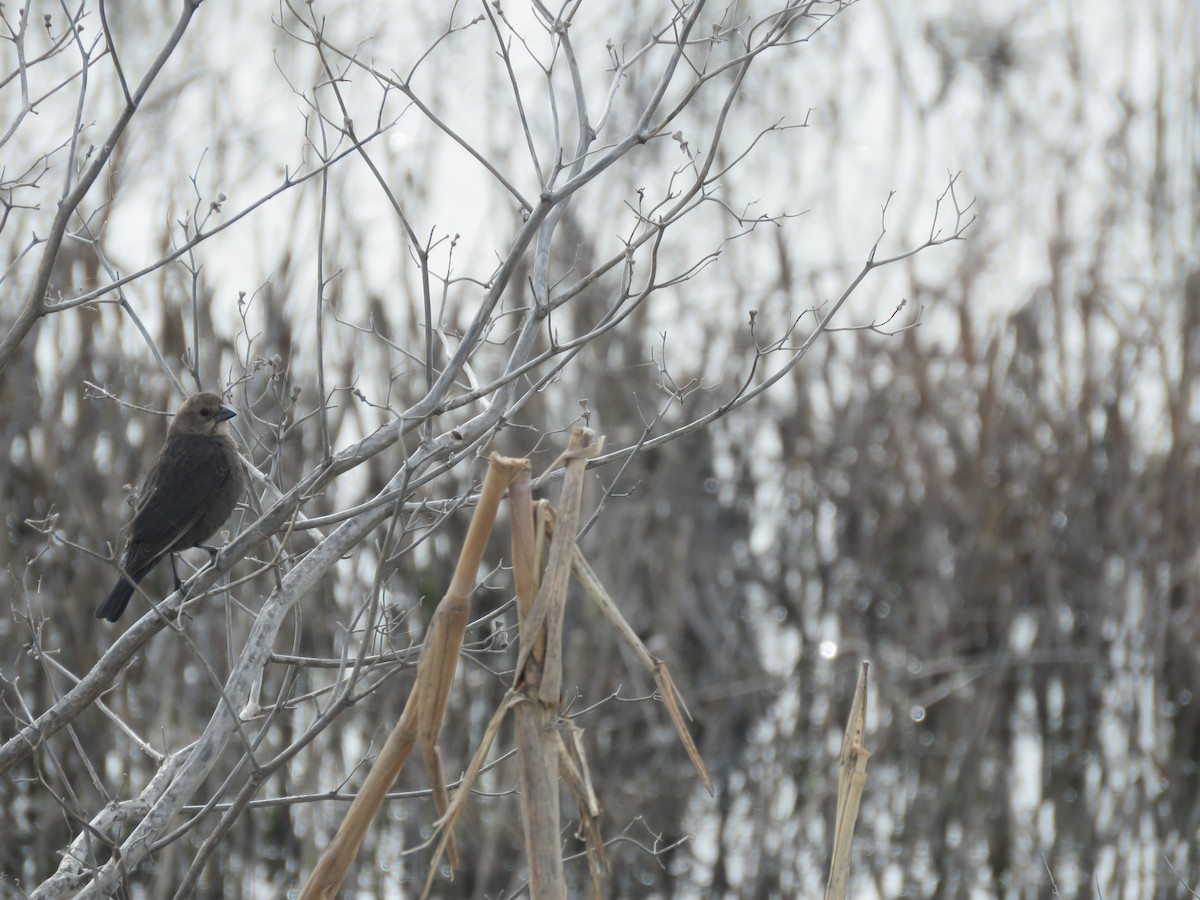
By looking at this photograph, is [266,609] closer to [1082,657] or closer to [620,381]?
[620,381]

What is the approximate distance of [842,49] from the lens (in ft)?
24.3

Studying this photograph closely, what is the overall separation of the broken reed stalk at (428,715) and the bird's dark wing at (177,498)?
234 cm

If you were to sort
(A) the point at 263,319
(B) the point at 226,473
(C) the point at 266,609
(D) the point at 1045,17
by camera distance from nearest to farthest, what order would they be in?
(C) the point at 266,609 → (B) the point at 226,473 → (A) the point at 263,319 → (D) the point at 1045,17

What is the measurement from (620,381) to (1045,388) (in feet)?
7.09

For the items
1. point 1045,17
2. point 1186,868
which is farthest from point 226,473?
point 1045,17

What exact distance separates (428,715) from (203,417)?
8.87ft

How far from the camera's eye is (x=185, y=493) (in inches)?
146

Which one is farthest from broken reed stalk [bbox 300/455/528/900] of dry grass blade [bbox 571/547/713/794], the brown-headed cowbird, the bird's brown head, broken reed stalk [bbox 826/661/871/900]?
the bird's brown head

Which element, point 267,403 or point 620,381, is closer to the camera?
point 267,403

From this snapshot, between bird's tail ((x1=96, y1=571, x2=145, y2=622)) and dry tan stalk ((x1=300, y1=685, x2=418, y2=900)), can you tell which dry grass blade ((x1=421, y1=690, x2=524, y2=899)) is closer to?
dry tan stalk ((x1=300, y1=685, x2=418, y2=900))

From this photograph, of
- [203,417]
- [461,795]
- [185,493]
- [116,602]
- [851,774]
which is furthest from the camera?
[203,417]

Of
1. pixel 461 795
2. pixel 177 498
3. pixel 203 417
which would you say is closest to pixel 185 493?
pixel 177 498

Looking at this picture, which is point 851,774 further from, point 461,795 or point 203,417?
point 203,417

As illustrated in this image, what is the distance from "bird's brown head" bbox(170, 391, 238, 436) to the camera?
3.82 meters
